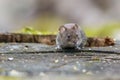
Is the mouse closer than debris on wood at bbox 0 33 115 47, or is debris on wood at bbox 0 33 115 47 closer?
the mouse

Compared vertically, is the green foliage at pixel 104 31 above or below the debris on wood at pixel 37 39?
above

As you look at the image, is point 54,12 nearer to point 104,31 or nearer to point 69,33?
point 104,31

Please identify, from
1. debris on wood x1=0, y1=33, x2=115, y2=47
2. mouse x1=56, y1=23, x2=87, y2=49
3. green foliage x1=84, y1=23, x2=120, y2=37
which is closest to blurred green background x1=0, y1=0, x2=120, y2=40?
green foliage x1=84, y1=23, x2=120, y2=37

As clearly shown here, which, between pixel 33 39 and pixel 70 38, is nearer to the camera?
pixel 70 38

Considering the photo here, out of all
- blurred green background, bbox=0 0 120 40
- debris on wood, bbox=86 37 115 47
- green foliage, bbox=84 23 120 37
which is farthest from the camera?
blurred green background, bbox=0 0 120 40

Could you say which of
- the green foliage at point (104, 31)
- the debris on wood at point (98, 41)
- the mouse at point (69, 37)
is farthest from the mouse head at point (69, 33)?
the green foliage at point (104, 31)

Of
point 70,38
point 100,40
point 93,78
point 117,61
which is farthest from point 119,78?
point 100,40

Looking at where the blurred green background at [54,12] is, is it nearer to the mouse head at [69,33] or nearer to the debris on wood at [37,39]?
the debris on wood at [37,39]

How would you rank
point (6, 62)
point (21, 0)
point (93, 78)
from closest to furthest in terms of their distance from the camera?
point (93, 78)
point (6, 62)
point (21, 0)

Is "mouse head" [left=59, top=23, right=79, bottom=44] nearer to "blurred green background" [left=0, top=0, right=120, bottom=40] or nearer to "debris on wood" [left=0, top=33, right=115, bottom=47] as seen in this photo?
"debris on wood" [left=0, top=33, right=115, bottom=47]

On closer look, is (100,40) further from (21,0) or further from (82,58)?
(21,0)

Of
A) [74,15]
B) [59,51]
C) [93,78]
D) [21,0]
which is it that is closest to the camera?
[93,78]
